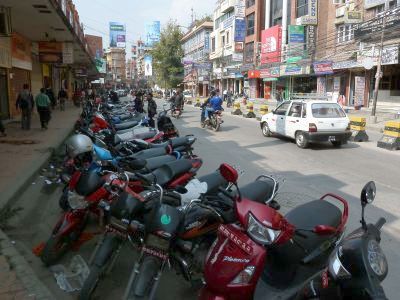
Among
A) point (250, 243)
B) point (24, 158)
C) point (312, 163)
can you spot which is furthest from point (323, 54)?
point (250, 243)

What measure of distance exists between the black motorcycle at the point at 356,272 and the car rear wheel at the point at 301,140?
383 inches

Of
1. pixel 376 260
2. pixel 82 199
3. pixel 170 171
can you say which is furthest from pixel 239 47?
pixel 376 260

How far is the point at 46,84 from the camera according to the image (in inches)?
1117

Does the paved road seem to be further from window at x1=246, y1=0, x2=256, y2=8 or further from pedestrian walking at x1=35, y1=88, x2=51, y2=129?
window at x1=246, y1=0, x2=256, y2=8

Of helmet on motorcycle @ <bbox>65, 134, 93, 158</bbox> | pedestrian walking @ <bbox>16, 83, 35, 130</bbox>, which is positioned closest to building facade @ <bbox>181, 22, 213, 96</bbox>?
pedestrian walking @ <bbox>16, 83, 35, 130</bbox>

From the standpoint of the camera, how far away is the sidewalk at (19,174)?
11.5 feet

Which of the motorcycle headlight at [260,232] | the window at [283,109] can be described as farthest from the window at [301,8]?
the motorcycle headlight at [260,232]

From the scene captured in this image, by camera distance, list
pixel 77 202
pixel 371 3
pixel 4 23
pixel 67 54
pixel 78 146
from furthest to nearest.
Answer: pixel 371 3 → pixel 67 54 → pixel 4 23 → pixel 78 146 → pixel 77 202

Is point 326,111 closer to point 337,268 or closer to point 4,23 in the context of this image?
point 4,23

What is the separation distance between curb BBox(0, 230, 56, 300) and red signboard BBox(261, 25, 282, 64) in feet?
121

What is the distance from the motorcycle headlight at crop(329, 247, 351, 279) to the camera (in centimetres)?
198

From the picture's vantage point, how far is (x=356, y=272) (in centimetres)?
195

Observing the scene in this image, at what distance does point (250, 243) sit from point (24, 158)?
788 cm

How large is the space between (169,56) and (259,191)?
57888 mm
